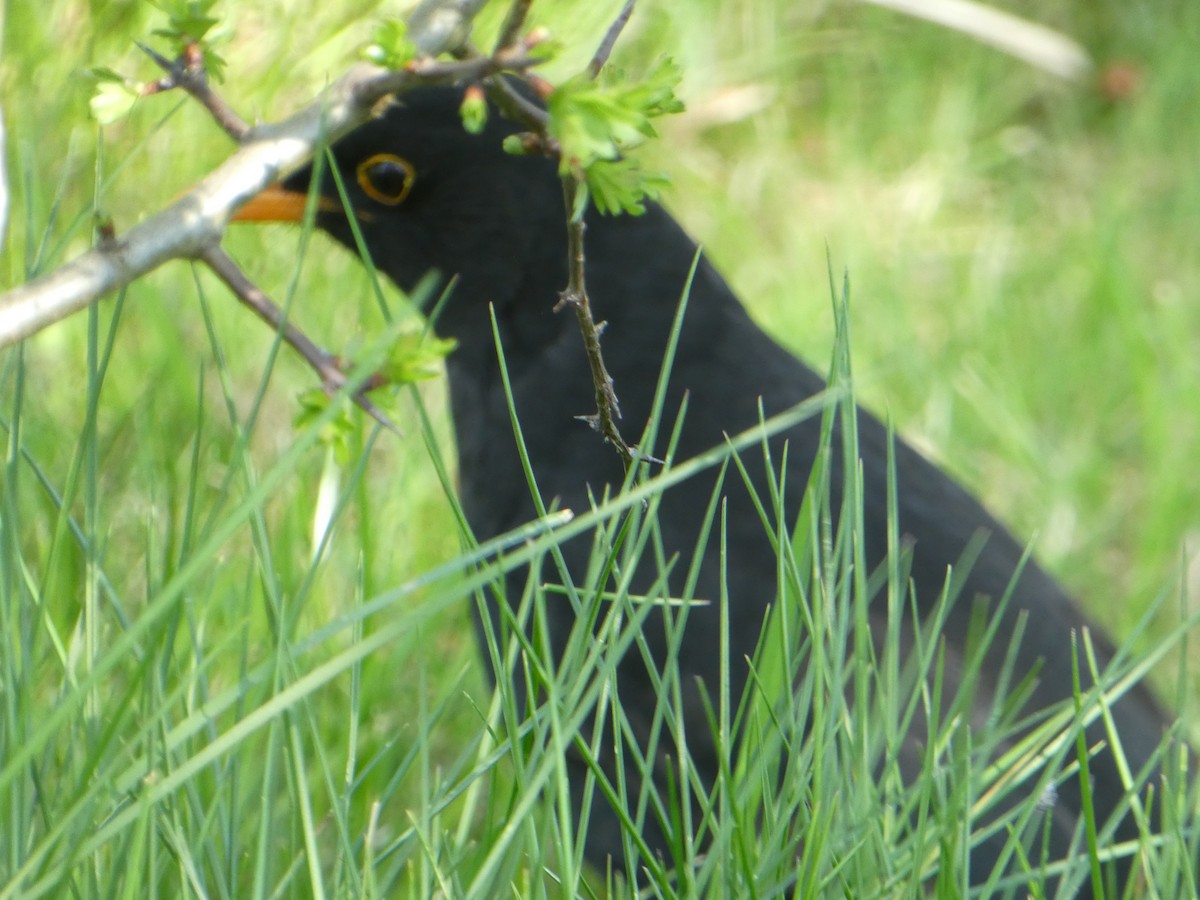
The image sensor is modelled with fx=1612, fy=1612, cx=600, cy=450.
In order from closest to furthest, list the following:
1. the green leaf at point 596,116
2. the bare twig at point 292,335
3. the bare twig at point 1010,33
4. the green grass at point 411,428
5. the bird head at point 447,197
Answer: the green leaf at point 596,116
the green grass at point 411,428
the bare twig at point 292,335
the bird head at point 447,197
the bare twig at point 1010,33

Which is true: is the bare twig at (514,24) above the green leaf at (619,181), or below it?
above

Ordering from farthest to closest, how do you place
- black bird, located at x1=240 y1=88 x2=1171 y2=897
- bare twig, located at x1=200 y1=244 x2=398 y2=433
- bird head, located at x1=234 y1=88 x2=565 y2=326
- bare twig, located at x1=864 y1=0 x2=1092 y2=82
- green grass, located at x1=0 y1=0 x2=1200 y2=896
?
bare twig, located at x1=864 y1=0 x2=1092 y2=82, bird head, located at x1=234 y1=88 x2=565 y2=326, black bird, located at x1=240 y1=88 x2=1171 y2=897, bare twig, located at x1=200 y1=244 x2=398 y2=433, green grass, located at x1=0 y1=0 x2=1200 y2=896

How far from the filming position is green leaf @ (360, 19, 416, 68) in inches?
45.2

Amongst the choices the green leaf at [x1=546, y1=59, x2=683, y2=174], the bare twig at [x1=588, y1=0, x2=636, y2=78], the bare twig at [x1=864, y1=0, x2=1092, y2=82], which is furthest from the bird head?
the bare twig at [x1=864, y1=0, x2=1092, y2=82]

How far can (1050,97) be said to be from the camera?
4.57 metres

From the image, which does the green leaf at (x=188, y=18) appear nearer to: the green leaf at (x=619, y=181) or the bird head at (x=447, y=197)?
the green leaf at (x=619, y=181)

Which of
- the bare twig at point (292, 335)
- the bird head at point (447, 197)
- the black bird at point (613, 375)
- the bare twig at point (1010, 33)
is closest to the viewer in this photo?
the bare twig at point (292, 335)

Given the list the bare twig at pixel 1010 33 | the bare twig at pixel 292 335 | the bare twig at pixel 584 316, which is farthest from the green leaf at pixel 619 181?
the bare twig at pixel 1010 33

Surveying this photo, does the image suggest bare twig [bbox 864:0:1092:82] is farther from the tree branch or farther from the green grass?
the tree branch

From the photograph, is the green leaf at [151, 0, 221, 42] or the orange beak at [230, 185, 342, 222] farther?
the orange beak at [230, 185, 342, 222]

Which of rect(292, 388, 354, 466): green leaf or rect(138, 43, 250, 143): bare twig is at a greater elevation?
rect(138, 43, 250, 143): bare twig

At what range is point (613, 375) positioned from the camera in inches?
83.6

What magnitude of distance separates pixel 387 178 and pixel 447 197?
0.08 m

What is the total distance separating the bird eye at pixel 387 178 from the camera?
213cm
